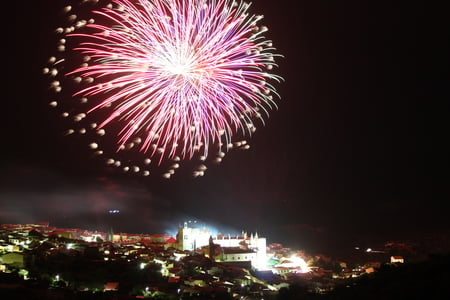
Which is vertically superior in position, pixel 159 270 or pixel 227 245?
pixel 227 245

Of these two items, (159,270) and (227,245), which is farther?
(227,245)

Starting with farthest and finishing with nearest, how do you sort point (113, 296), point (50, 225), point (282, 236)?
point (282, 236) < point (50, 225) < point (113, 296)

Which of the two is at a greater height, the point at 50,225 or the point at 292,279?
the point at 50,225

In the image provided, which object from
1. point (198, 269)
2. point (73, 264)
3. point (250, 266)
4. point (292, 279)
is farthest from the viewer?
point (250, 266)

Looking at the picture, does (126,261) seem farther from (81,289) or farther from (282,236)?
(282,236)

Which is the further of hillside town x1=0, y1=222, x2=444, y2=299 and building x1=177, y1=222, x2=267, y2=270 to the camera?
building x1=177, y1=222, x2=267, y2=270

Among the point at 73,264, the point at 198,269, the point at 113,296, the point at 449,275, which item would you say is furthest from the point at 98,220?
the point at 449,275

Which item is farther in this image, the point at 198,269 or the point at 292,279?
the point at 292,279

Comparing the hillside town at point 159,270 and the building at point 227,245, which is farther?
the building at point 227,245
